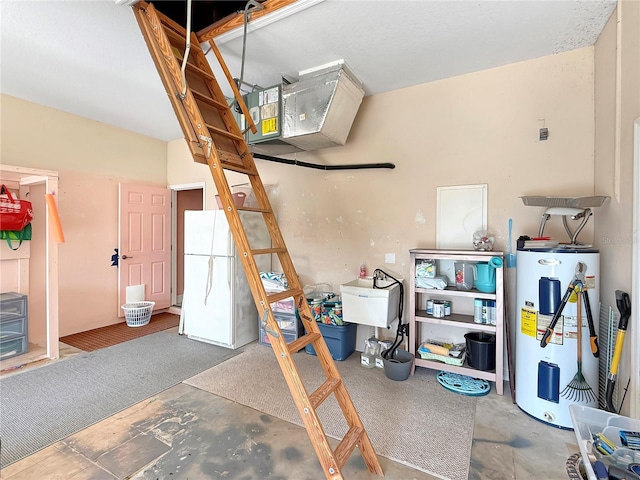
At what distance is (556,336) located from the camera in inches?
83.3

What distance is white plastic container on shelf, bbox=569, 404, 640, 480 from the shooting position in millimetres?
1268

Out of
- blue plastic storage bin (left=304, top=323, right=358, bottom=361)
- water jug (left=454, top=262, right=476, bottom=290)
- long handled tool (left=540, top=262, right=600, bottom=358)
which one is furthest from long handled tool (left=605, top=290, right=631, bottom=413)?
blue plastic storage bin (left=304, top=323, right=358, bottom=361)

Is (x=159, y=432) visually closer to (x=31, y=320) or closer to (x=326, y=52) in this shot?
(x=31, y=320)

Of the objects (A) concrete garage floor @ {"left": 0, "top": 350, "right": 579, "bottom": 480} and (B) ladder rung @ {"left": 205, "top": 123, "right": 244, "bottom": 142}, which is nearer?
(A) concrete garage floor @ {"left": 0, "top": 350, "right": 579, "bottom": 480}

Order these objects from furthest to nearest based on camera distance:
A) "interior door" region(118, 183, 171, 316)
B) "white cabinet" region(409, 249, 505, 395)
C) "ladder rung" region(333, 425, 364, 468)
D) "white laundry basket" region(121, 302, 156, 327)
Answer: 1. "interior door" region(118, 183, 171, 316)
2. "white laundry basket" region(121, 302, 156, 327)
3. "white cabinet" region(409, 249, 505, 395)
4. "ladder rung" region(333, 425, 364, 468)

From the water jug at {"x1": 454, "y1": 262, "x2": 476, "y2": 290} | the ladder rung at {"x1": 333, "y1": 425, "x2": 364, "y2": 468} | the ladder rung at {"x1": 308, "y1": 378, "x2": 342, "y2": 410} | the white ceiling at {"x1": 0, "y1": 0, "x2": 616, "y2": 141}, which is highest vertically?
the white ceiling at {"x1": 0, "y1": 0, "x2": 616, "y2": 141}

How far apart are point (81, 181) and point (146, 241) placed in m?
1.19

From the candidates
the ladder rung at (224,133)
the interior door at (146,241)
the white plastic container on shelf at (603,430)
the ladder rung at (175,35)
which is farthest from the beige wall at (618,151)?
the interior door at (146,241)

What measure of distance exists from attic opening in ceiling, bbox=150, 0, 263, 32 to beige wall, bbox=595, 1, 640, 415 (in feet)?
8.42

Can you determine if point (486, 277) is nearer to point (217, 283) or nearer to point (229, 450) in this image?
point (229, 450)

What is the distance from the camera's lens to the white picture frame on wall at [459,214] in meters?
2.88

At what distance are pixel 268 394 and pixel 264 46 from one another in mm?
2920

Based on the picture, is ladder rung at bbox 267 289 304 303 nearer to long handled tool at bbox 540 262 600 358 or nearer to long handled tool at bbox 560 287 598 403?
long handled tool at bbox 540 262 600 358

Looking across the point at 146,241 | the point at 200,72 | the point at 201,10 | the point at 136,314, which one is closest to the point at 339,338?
the point at 200,72
